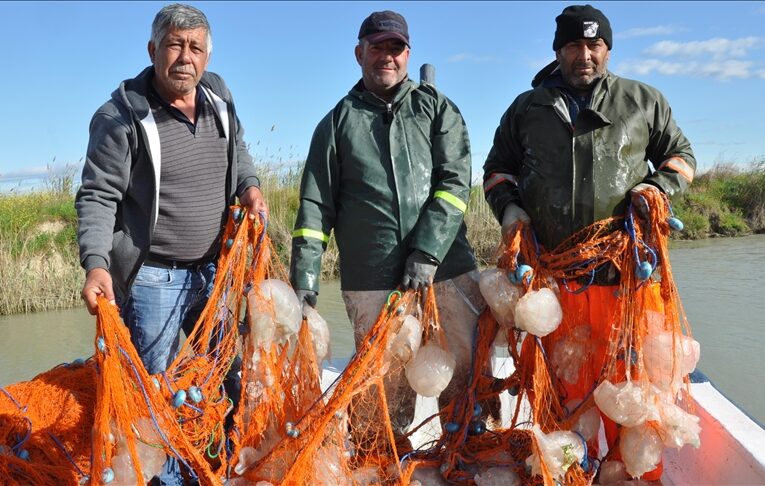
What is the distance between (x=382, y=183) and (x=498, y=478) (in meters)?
1.33

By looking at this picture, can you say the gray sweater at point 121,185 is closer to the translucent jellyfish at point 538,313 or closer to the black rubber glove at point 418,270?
the black rubber glove at point 418,270

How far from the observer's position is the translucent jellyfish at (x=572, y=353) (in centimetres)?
276

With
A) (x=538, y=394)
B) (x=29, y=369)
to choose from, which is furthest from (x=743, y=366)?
(x=29, y=369)

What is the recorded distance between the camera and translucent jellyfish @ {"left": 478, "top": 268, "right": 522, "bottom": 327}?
275cm

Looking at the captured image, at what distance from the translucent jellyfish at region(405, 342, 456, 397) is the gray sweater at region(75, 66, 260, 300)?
1195 millimetres

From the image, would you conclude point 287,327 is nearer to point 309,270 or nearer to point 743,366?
point 309,270

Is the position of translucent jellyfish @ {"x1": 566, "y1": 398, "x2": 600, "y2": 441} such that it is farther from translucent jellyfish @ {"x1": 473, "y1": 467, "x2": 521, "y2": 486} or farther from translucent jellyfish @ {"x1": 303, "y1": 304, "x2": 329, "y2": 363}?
translucent jellyfish @ {"x1": 303, "y1": 304, "x2": 329, "y2": 363}

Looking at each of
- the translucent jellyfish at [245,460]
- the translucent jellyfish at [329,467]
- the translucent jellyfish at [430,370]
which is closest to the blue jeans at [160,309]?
the translucent jellyfish at [245,460]

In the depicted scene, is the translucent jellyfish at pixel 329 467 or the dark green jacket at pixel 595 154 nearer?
the translucent jellyfish at pixel 329 467

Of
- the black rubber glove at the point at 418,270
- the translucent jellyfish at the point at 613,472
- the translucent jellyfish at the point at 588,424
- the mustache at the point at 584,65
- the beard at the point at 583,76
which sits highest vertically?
the mustache at the point at 584,65

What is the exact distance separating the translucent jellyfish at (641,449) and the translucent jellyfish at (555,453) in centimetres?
18

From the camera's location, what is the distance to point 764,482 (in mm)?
2516

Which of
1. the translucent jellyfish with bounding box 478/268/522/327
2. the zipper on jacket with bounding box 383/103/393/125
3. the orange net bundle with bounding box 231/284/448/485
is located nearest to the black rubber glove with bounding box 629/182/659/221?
the translucent jellyfish with bounding box 478/268/522/327

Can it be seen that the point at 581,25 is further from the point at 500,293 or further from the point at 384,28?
the point at 500,293
